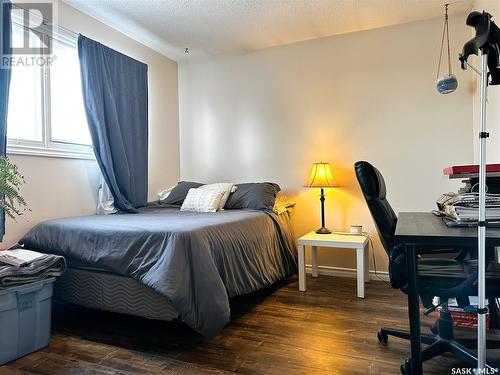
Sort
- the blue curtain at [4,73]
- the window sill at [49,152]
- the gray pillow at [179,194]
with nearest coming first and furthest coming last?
the blue curtain at [4,73], the window sill at [49,152], the gray pillow at [179,194]

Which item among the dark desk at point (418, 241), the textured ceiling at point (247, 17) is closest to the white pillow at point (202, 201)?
the textured ceiling at point (247, 17)

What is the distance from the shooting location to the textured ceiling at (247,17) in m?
2.77

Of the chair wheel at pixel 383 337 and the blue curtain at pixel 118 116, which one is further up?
the blue curtain at pixel 118 116

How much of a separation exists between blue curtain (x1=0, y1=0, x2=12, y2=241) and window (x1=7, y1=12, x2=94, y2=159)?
15 cm

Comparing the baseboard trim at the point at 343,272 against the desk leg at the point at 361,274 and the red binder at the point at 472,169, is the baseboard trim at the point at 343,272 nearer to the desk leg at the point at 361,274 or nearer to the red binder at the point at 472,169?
the desk leg at the point at 361,274

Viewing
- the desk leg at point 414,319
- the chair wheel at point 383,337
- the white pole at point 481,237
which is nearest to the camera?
the white pole at point 481,237

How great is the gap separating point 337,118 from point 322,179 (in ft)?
2.15

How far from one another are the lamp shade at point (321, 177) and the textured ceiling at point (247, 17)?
1304mm

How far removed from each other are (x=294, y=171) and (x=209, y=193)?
0.92 m

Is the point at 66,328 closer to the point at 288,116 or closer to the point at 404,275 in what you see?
the point at 404,275

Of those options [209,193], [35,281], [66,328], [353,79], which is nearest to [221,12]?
[353,79]

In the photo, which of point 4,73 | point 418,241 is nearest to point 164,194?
point 4,73

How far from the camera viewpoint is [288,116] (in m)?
3.54

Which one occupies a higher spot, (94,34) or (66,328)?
(94,34)
